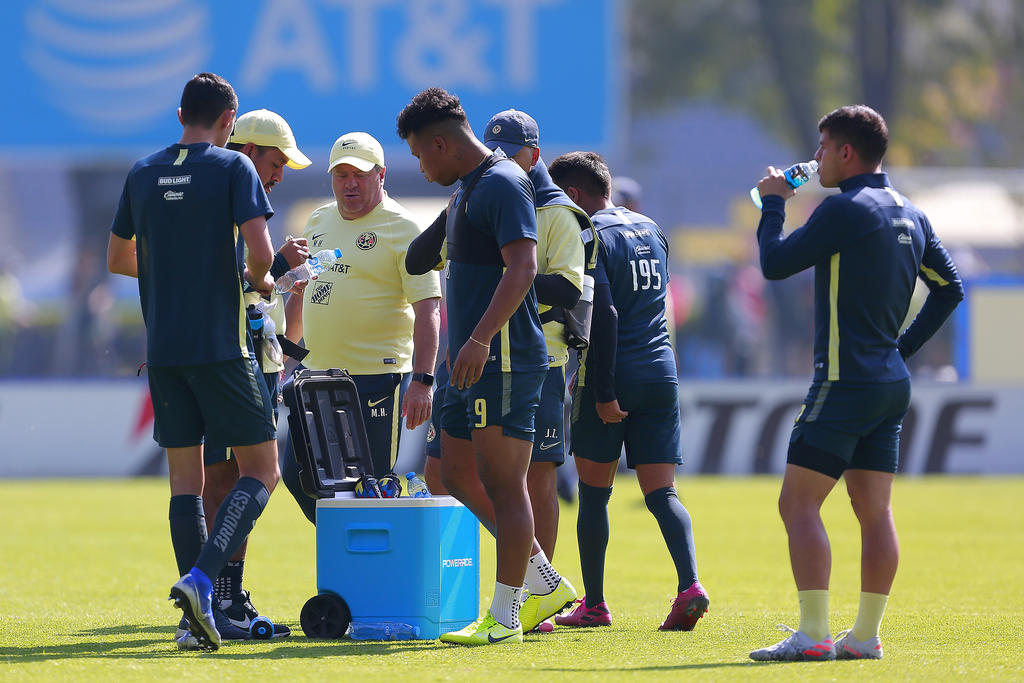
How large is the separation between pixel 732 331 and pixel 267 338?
13.8 m

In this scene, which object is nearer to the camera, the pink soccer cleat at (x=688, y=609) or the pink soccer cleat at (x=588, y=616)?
the pink soccer cleat at (x=688, y=609)

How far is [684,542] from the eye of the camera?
22.7 ft

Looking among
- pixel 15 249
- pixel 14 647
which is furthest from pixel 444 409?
pixel 15 249

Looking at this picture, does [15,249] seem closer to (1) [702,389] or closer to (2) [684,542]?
(1) [702,389]

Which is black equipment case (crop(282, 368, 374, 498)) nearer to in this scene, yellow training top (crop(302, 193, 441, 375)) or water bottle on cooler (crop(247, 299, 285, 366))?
water bottle on cooler (crop(247, 299, 285, 366))

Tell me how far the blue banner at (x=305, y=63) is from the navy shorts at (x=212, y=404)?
61.9 feet

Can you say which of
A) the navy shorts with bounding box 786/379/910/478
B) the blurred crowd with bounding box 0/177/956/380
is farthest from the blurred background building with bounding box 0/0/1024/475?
the navy shorts with bounding box 786/379/910/478

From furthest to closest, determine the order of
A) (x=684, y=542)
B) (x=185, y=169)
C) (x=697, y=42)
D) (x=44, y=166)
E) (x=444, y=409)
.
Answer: (x=697, y=42)
(x=44, y=166)
(x=684, y=542)
(x=444, y=409)
(x=185, y=169)

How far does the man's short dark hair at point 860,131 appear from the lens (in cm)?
595

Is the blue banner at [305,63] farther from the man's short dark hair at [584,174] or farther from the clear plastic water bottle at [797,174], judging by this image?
the clear plastic water bottle at [797,174]

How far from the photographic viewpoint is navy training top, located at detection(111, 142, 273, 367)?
604 centimetres

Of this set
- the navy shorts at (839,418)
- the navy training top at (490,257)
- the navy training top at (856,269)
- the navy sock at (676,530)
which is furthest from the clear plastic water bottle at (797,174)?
the navy sock at (676,530)

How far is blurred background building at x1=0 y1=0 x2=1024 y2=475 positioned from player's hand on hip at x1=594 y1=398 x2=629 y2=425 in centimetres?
1226

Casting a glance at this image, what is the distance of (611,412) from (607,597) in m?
1.83
